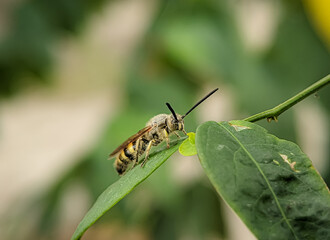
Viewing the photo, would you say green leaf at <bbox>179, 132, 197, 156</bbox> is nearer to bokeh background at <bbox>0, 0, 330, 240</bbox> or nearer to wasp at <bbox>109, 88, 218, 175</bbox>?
wasp at <bbox>109, 88, 218, 175</bbox>

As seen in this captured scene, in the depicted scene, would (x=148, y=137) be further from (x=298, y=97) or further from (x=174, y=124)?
(x=298, y=97)

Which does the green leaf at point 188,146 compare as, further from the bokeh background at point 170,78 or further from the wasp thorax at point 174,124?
the bokeh background at point 170,78

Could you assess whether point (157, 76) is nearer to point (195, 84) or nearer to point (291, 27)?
point (195, 84)

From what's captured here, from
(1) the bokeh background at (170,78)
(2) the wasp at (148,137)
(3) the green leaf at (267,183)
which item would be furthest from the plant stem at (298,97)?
(1) the bokeh background at (170,78)

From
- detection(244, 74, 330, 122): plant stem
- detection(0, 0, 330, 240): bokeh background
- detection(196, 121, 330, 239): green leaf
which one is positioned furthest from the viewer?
detection(0, 0, 330, 240): bokeh background

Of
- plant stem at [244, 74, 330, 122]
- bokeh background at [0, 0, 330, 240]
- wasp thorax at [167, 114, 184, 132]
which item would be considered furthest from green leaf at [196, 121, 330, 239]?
bokeh background at [0, 0, 330, 240]

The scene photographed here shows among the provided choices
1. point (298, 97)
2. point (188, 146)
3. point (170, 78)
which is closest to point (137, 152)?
point (188, 146)

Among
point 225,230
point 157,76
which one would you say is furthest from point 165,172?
point 225,230

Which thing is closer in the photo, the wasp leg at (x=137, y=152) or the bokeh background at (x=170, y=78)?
the wasp leg at (x=137, y=152)
